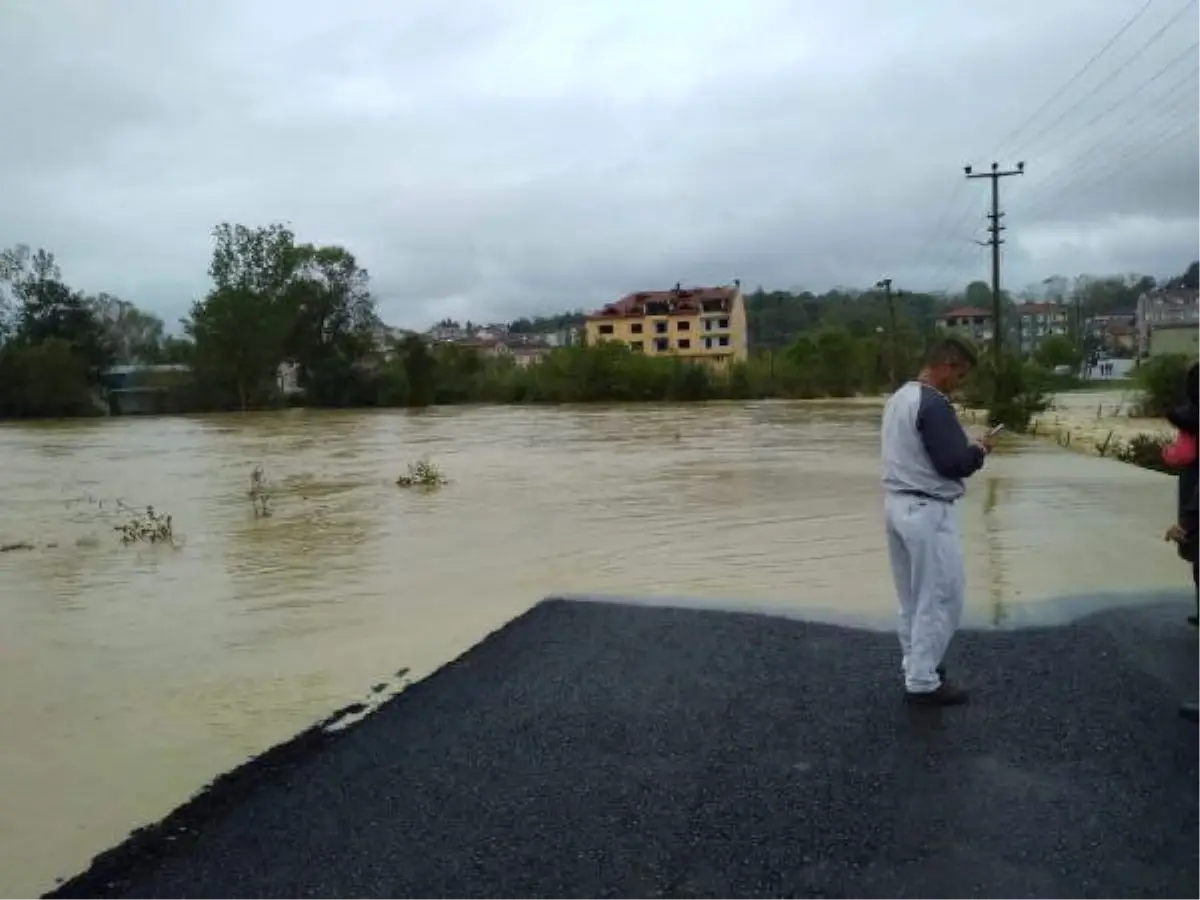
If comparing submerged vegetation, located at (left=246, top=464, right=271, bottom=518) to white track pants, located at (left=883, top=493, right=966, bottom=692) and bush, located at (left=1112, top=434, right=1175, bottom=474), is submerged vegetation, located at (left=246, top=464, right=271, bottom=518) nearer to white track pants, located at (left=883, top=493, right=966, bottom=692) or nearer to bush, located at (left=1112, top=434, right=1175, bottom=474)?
white track pants, located at (left=883, top=493, right=966, bottom=692)

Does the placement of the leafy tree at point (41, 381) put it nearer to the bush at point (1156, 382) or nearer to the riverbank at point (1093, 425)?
the riverbank at point (1093, 425)

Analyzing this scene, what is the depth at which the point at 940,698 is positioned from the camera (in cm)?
486

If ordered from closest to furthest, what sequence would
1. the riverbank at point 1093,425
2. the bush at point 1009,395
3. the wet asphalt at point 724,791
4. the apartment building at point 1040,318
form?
the wet asphalt at point 724,791 → the riverbank at point 1093,425 → the bush at point 1009,395 → the apartment building at point 1040,318

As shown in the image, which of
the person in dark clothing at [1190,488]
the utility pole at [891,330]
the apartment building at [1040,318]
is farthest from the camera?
the apartment building at [1040,318]

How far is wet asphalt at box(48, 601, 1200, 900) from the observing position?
10.9ft

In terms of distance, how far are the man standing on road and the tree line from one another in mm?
62663

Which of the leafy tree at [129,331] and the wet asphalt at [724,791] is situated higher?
the leafy tree at [129,331]

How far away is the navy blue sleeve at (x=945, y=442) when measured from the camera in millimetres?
4719

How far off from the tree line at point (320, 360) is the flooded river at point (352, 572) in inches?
1903

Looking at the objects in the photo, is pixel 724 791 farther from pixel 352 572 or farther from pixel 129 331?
pixel 129 331

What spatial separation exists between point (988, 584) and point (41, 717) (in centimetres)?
649

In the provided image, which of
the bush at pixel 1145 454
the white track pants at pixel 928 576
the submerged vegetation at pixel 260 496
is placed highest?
the white track pants at pixel 928 576

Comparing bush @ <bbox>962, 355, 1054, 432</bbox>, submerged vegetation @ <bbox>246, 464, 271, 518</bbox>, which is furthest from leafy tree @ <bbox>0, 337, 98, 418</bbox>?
bush @ <bbox>962, 355, 1054, 432</bbox>

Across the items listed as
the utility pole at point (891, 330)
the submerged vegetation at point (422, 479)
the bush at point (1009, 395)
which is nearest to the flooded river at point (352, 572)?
the submerged vegetation at point (422, 479)
